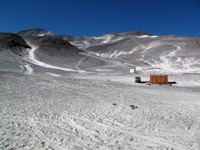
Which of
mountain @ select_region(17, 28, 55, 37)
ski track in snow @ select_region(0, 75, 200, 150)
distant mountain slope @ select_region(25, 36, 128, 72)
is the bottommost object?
ski track in snow @ select_region(0, 75, 200, 150)

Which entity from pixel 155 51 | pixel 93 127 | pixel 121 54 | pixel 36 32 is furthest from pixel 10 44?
pixel 36 32

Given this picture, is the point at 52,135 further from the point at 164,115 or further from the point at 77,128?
the point at 164,115

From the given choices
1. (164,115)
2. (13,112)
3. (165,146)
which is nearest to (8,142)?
(13,112)

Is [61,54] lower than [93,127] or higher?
higher

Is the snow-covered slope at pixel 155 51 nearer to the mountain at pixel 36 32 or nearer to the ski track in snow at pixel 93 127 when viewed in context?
the ski track in snow at pixel 93 127

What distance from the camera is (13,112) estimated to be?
6.90 m

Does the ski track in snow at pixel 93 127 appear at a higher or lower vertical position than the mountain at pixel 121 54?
lower

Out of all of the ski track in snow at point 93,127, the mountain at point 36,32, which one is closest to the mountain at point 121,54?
the ski track in snow at point 93,127

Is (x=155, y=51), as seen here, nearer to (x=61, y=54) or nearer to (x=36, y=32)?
(x=61, y=54)

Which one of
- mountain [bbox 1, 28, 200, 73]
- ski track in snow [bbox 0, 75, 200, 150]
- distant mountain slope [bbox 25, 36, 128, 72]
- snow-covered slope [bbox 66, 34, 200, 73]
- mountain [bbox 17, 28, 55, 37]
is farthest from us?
mountain [bbox 17, 28, 55, 37]

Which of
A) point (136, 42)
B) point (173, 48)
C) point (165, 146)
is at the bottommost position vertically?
point (165, 146)

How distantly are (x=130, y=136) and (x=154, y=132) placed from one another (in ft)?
3.35

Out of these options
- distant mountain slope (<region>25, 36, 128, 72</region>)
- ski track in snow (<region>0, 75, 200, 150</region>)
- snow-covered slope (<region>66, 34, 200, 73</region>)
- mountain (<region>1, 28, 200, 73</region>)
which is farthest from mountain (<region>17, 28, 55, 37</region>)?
ski track in snow (<region>0, 75, 200, 150</region>)

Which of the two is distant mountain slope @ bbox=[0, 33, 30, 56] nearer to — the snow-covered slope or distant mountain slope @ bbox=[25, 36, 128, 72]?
distant mountain slope @ bbox=[25, 36, 128, 72]
